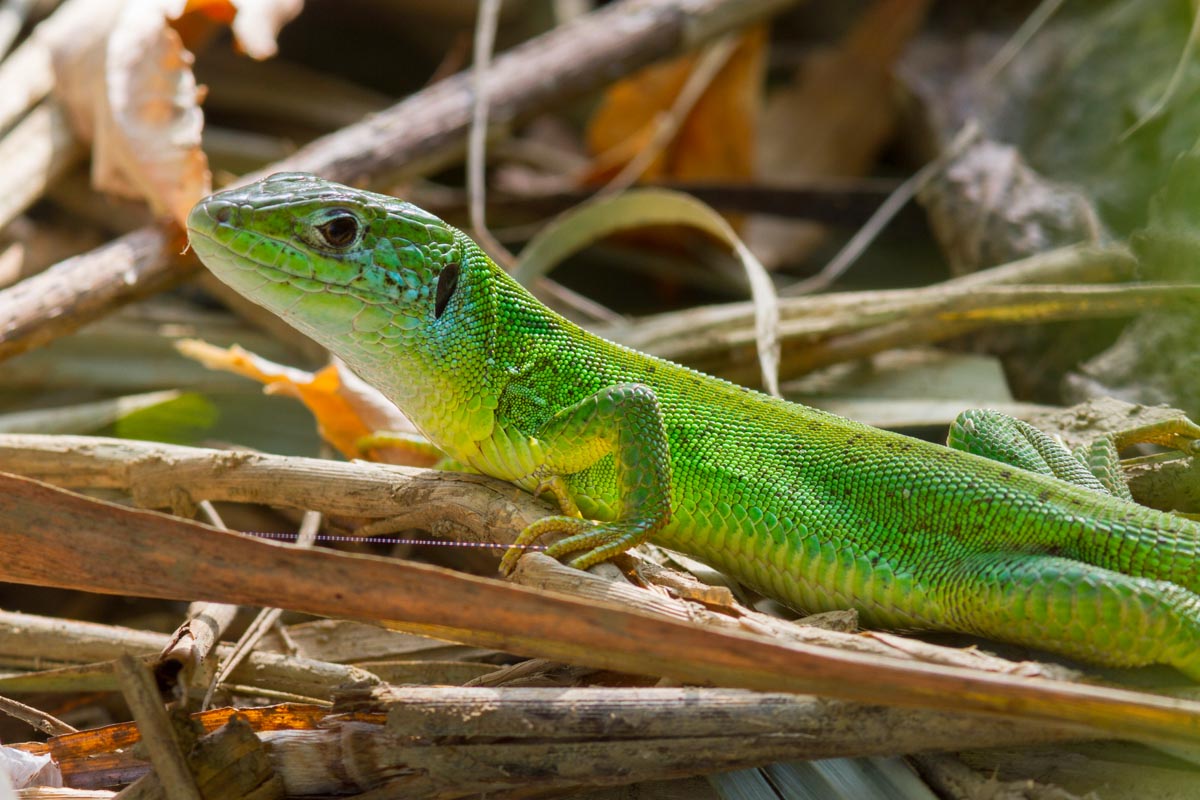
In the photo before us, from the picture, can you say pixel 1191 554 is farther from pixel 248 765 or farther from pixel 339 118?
pixel 339 118

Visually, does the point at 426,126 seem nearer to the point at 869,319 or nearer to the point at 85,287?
the point at 85,287

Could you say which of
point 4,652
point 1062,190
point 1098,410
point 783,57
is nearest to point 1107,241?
point 1062,190

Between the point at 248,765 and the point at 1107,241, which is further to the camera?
the point at 1107,241

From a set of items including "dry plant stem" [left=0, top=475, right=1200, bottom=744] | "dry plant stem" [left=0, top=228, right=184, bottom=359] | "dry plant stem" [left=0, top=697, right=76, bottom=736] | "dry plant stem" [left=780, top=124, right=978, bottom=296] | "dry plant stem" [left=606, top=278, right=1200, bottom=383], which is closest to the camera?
"dry plant stem" [left=0, top=475, right=1200, bottom=744]

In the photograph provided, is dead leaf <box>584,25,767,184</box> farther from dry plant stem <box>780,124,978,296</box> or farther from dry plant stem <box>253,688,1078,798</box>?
dry plant stem <box>253,688,1078,798</box>

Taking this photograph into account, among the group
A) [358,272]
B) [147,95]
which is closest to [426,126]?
[147,95]

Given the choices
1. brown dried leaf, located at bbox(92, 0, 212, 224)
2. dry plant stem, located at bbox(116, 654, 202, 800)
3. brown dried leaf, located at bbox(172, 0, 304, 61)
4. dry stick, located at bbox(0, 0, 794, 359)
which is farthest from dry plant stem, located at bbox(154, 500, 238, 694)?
brown dried leaf, located at bbox(172, 0, 304, 61)

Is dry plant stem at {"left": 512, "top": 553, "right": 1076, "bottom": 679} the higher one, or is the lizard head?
the lizard head
